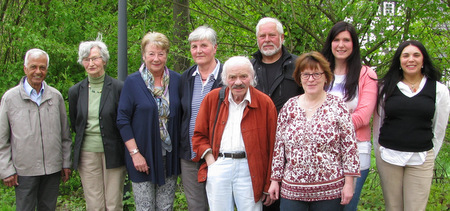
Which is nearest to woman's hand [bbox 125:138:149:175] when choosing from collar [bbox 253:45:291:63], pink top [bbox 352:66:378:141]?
collar [bbox 253:45:291:63]

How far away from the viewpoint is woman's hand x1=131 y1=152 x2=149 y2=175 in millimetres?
3500

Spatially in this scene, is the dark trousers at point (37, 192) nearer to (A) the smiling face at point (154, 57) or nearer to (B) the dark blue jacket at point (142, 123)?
(B) the dark blue jacket at point (142, 123)

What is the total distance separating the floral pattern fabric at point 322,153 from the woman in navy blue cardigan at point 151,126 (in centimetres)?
120

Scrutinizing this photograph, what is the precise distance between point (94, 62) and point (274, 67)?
171cm

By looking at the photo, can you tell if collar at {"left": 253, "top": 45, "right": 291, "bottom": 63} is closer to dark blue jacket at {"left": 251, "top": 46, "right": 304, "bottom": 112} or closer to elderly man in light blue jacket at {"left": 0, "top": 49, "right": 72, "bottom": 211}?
dark blue jacket at {"left": 251, "top": 46, "right": 304, "bottom": 112}

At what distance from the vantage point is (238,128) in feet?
10.6

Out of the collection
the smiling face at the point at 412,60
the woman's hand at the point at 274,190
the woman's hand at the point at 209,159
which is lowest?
the woman's hand at the point at 274,190

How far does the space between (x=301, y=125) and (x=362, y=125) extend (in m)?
0.62

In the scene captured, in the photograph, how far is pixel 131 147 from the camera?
3.52 meters

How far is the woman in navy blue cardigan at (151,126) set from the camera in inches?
139

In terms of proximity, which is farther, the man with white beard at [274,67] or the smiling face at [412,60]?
the man with white beard at [274,67]

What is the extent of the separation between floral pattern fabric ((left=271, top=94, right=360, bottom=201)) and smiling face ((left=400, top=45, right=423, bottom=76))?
887 millimetres

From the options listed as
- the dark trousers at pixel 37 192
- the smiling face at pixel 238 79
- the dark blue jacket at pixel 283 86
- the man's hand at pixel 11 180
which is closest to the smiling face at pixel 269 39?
the dark blue jacket at pixel 283 86

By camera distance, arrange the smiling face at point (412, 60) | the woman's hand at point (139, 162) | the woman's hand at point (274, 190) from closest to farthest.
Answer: the woman's hand at point (274, 190), the smiling face at point (412, 60), the woman's hand at point (139, 162)
